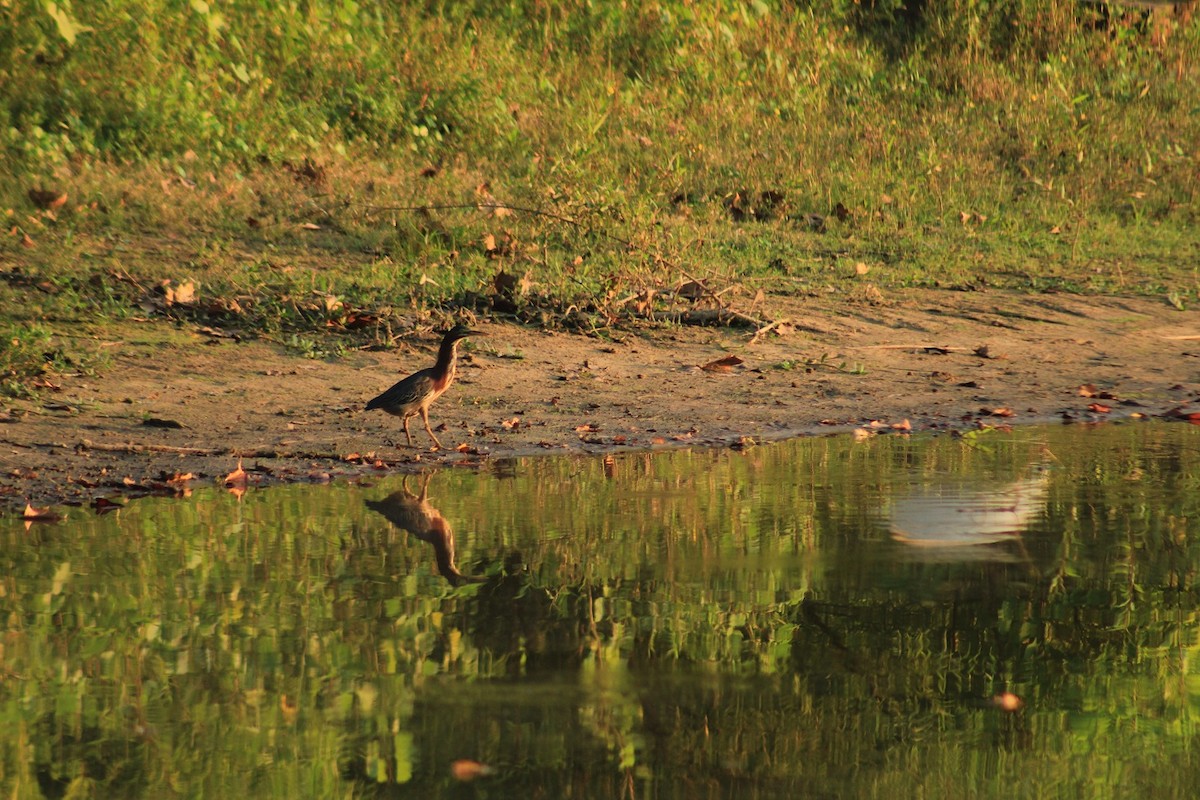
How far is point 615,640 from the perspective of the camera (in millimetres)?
4230

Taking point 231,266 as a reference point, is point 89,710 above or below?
below

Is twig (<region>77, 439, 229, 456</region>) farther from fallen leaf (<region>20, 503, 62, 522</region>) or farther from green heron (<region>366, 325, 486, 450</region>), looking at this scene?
fallen leaf (<region>20, 503, 62, 522</region>)

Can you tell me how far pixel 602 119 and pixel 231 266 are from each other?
4338mm

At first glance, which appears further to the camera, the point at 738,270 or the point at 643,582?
the point at 738,270

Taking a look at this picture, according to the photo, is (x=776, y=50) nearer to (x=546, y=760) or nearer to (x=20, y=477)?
(x=20, y=477)

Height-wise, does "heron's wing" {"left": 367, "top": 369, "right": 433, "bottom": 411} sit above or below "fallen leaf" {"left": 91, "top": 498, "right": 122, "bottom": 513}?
above

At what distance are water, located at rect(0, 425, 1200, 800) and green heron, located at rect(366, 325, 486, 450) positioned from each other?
25.4 inches

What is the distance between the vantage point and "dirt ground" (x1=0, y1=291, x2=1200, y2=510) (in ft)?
22.8

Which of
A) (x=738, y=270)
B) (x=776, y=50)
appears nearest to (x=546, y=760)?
(x=738, y=270)

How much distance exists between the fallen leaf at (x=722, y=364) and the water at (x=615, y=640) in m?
2.30

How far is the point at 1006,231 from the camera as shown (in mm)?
12656

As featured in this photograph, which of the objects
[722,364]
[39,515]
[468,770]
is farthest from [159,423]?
[468,770]

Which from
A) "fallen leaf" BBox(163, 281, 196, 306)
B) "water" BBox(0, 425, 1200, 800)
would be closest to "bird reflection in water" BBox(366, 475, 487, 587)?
"water" BBox(0, 425, 1200, 800)

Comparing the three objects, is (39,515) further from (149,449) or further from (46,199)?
(46,199)
